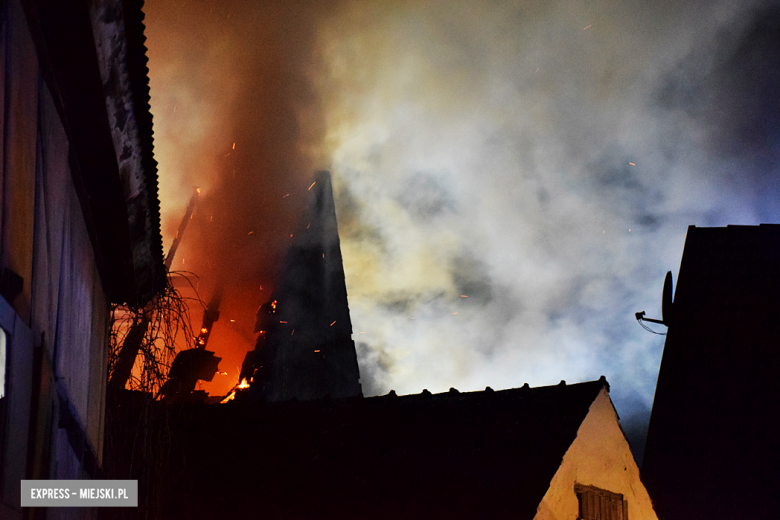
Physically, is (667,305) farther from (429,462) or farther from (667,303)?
(429,462)

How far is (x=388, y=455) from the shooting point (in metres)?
9.52

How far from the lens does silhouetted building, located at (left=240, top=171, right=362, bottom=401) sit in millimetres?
29109

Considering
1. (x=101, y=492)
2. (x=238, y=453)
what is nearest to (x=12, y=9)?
(x=101, y=492)

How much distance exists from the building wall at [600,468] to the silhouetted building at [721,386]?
284 cm

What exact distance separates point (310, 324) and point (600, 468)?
25049 millimetres

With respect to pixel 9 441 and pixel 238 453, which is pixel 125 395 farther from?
pixel 9 441

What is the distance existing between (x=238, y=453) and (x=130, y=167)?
26.1ft

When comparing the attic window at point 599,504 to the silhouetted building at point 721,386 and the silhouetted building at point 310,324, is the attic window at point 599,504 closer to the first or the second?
the silhouetted building at point 721,386

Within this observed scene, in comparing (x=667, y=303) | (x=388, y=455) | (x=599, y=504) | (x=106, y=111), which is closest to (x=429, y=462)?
(x=388, y=455)

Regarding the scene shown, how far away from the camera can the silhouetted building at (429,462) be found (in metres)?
8.05

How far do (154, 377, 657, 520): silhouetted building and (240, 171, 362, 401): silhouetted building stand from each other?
17527mm

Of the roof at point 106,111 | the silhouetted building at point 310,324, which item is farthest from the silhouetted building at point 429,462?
the silhouetted building at point 310,324

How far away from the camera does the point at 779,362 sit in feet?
35.9

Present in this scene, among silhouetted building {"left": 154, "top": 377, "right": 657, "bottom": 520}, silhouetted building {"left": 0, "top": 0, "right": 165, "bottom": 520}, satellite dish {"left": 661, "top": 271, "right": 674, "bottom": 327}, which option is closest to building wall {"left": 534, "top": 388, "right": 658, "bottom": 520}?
silhouetted building {"left": 154, "top": 377, "right": 657, "bottom": 520}
